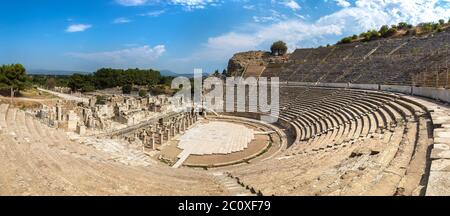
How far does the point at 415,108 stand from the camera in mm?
12977

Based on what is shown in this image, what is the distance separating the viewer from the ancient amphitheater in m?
6.05

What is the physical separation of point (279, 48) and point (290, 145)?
4136 cm

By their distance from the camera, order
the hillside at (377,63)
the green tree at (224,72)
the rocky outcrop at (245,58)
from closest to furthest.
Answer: the hillside at (377,63)
the rocky outcrop at (245,58)
the green tree at (224,72)

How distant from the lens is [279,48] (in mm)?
56875

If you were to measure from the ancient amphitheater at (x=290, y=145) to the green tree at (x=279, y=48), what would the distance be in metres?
21.3

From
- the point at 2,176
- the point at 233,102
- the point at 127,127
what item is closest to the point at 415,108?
the point at 2,176

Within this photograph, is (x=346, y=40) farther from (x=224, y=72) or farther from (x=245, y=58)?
(x=224, y=72)

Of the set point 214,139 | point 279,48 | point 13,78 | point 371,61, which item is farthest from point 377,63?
point 13,78

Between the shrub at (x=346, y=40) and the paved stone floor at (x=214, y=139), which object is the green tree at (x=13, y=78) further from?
the shrub at (x=346, y=40)

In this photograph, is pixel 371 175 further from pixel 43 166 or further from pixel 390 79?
pixel 390 79

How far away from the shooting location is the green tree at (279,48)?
186ft

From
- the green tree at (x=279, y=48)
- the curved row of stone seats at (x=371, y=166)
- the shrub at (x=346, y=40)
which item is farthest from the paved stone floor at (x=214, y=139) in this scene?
the green tree at (x=279, y=48)

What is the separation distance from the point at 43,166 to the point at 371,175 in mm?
6865
